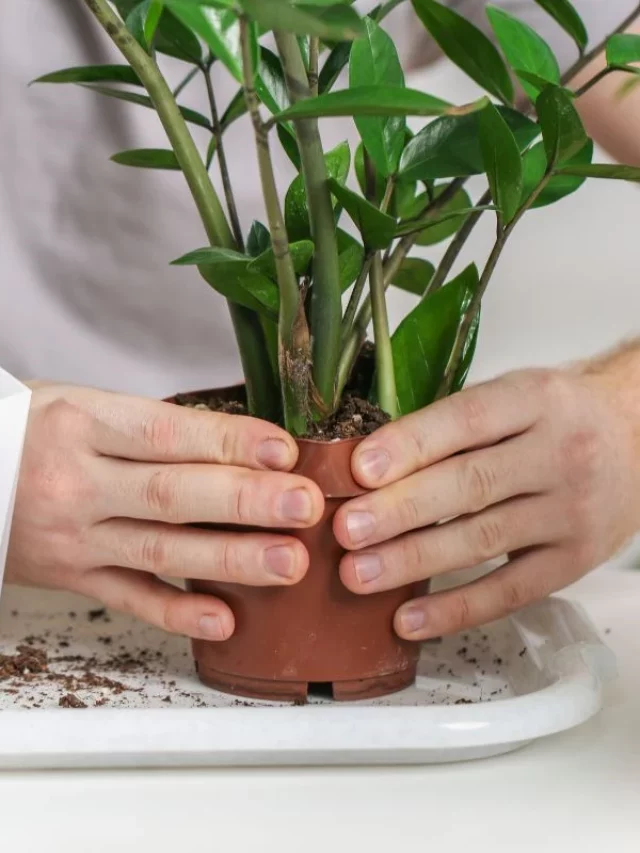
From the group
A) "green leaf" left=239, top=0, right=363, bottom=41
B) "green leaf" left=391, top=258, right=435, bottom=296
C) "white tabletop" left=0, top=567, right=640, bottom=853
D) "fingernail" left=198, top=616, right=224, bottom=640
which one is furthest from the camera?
"green leaf" left=391, top=258, right=435, bottom=296

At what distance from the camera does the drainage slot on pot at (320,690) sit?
0.57 metres

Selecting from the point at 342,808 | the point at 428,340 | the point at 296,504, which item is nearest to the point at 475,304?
the point at 428,340

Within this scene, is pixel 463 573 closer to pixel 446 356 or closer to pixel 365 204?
pixel 446 356

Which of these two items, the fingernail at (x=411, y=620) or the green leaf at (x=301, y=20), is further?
the fingernail at (x=411, y=620)

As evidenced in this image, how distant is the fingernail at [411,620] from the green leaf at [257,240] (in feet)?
0.69

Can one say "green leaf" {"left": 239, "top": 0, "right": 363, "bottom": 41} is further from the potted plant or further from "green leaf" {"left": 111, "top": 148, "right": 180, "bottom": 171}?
"green leaf" {"left": 111, "top": 148, "right": 180, "bottom": 171}

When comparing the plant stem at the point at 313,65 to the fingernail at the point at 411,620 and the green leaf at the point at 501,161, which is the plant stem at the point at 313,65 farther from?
the fingernail at the point at 411,620

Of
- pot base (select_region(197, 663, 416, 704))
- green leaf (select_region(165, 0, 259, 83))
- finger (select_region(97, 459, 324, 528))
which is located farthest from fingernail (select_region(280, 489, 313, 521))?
green leaf (select_region(165, 0, 259, 83))

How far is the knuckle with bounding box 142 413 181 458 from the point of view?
542mm

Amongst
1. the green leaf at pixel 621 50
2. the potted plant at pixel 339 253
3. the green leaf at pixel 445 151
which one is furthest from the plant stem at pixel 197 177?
Answer: the green leaf at pixel 621 50

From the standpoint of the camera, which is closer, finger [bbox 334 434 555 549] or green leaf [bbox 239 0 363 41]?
green leaf [bbox 239 0 363 41]

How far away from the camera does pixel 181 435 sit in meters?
0.54

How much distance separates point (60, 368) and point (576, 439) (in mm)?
602

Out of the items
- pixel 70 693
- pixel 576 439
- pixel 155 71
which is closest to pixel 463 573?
pixel 576 439
